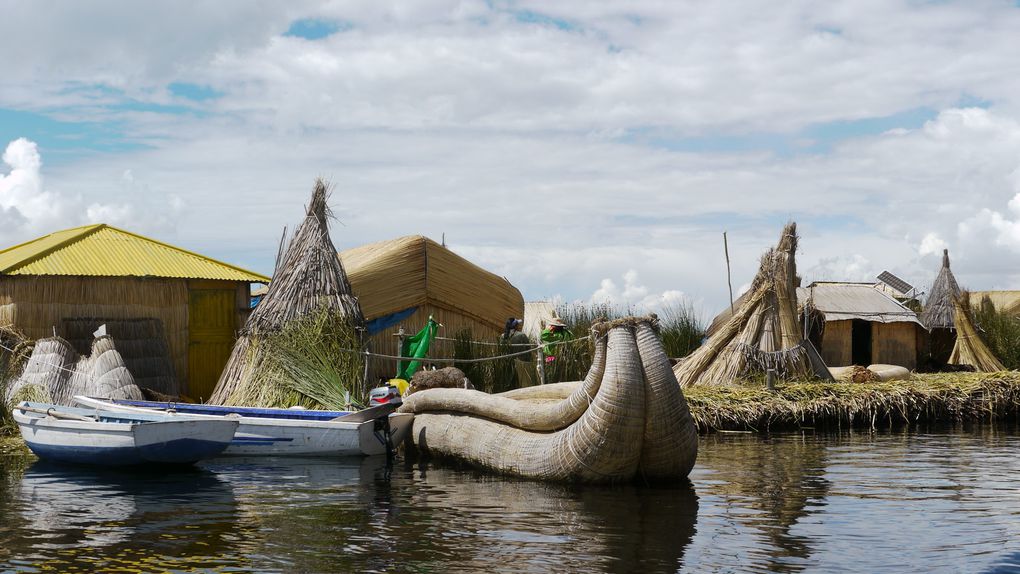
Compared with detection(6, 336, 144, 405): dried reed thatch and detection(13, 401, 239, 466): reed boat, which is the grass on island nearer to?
detection(13, 401, 239, 466): reed boat

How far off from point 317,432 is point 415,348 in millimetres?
4354

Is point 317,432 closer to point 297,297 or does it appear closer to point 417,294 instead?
point 297,297

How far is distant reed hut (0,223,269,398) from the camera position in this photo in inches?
722

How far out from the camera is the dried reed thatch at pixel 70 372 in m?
17.2

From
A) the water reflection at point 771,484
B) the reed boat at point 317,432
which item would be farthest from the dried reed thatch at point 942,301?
the reed boat at point 317,432

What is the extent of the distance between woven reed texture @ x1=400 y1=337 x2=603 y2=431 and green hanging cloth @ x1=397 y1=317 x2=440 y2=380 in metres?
2.74

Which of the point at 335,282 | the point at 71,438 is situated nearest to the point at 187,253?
the point at 335,282

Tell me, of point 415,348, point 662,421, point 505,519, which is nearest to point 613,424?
point 662,421

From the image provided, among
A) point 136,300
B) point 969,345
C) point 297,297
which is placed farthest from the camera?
point 969,345

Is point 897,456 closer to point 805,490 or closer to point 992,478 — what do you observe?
point 992,478

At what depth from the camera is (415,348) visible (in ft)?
60.8

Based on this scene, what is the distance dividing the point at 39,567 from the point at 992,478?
10.3 m

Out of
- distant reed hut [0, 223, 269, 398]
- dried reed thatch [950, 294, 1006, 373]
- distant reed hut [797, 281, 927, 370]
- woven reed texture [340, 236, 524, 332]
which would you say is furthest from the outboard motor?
dried reed thatch [950, 294, 1006, 373]

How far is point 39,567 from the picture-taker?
8125mm
